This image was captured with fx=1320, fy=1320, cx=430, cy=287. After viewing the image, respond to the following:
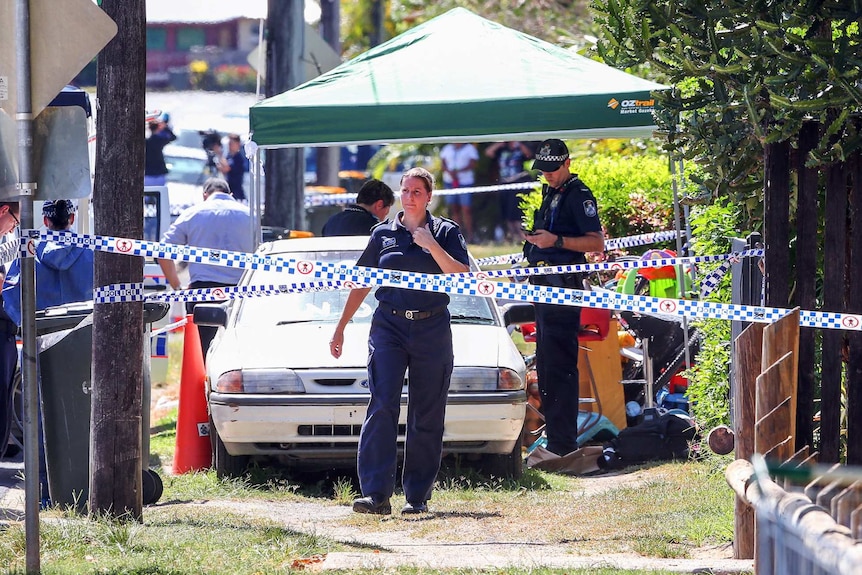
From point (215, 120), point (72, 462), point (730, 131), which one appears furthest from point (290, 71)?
point (215, 120)

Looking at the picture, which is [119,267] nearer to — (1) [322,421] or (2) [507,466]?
(1) [322,421]

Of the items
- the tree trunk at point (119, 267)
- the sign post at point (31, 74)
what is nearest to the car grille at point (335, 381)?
the tree trunk at point (119, 267)

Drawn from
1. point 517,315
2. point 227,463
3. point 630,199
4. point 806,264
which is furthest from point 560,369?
point 630,199

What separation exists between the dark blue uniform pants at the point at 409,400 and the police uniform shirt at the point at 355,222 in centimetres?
301

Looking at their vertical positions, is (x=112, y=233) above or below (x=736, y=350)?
above

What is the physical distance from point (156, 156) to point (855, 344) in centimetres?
1453

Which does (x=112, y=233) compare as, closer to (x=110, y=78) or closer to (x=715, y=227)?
(x=110, y=78)

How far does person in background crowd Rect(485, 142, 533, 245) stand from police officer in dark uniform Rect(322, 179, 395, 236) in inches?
541

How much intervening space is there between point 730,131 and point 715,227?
203cm

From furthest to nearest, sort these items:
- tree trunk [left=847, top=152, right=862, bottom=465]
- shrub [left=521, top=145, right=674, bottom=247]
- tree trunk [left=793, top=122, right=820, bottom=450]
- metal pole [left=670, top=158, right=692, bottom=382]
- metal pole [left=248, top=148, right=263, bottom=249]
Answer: shrub [left=521, top=145, right=674, bottom=247]
metal pole [left=248, top=148, right=263, bottom=249]
metal pole [left=670, top=158, right=692, bottom=382]
tree trunk [left=793, top=122, right=820, bottom=450]
tree trunk [left=847, top=152, right=862, bottom=465]

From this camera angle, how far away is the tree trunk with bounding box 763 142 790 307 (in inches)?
221

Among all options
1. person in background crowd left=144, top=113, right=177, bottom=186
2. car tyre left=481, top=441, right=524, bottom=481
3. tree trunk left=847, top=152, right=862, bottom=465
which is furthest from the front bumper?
person in background crowd left=144, top=113, right=177, bottom=186

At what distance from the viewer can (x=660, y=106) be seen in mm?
6355

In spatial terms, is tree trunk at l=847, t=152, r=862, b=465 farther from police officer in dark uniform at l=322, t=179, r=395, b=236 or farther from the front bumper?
police officer in dark uniform at l=322, t=179, r=395, b=236
